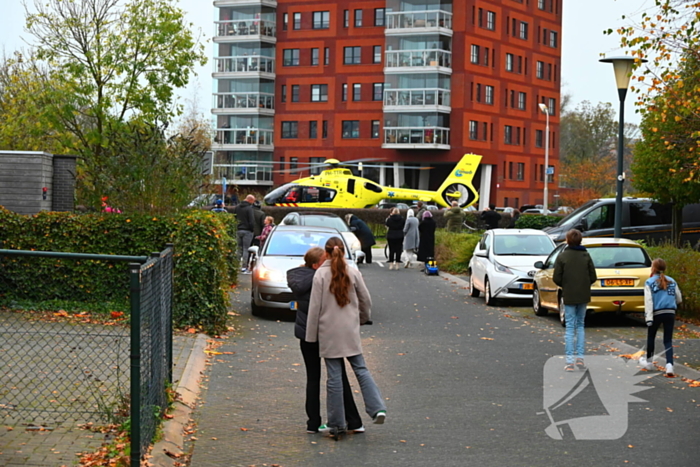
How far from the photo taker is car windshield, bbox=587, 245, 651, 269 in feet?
54.1

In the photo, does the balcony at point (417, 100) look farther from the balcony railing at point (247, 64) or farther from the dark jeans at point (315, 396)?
the dark jeans at point (315, 396)

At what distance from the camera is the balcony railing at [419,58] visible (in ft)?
235

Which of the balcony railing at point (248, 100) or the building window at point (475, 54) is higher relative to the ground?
the building window at point (475, 54)

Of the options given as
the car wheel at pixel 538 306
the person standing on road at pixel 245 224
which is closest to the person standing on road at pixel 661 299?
the car wheel at pixel 538 306

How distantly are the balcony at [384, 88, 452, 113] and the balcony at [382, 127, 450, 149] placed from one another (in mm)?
1489

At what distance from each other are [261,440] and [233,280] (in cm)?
1365

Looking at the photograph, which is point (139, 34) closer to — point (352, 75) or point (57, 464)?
point (57, 464)

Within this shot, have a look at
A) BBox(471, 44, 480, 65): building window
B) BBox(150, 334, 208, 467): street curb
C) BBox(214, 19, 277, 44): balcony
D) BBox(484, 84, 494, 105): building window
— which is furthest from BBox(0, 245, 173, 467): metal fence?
BBox(214, 19, 277, 44): balcony

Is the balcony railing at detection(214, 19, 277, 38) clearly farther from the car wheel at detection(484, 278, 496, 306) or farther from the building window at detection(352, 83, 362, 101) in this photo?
the car wheel at detection(484, 278, 496, 306)

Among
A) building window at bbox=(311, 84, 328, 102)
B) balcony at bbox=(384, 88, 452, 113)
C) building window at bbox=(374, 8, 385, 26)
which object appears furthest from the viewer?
building window at bbox=(311, 84, 328, 102)

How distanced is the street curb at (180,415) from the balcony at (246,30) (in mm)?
67321

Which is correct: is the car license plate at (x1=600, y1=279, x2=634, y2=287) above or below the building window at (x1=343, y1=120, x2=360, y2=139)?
below

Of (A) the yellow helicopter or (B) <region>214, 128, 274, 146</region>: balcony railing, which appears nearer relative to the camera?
(A) the yellow helicopter

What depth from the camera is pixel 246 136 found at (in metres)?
78.6
